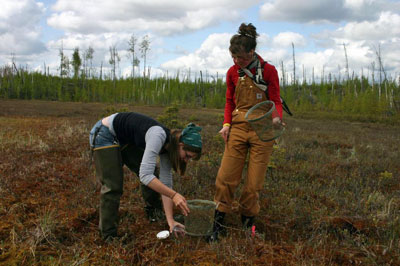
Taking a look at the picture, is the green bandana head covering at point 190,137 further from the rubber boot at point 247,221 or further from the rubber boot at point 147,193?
the rubber boot at point 247,221

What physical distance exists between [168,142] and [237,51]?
3.72 feet

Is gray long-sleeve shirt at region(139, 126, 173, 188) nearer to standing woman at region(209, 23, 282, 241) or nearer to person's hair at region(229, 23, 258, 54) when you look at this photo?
standing woman at region(209, 23, 282, 241)

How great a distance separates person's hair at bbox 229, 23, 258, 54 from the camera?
3.30m

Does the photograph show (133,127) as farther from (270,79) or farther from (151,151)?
(270,79)

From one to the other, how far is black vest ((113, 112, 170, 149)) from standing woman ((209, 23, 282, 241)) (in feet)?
3.03

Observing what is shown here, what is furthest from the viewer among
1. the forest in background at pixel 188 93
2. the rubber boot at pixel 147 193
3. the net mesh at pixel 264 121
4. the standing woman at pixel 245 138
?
the forest in background at pixel 188 93

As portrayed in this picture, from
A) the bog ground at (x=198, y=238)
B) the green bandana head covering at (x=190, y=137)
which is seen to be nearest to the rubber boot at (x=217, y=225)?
the bog ground at (x=198, y=238)

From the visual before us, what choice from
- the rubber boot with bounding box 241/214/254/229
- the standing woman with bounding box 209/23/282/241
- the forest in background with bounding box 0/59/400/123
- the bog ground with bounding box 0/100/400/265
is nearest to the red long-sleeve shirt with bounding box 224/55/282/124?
the standing woman with bounding box 209/23/282/241

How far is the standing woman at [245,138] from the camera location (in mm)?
3500

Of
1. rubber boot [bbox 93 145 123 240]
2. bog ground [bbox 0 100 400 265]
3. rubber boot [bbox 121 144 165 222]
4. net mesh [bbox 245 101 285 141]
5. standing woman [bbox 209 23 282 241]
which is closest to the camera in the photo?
bog ground [bbox 0 100 400 265]

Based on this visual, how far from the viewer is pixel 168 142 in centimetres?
299

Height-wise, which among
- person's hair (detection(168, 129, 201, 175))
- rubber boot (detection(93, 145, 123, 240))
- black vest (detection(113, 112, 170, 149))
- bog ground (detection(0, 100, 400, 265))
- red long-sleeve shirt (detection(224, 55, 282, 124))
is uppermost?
red long-sleeve shirt (detection(224, 55, 282, 124))

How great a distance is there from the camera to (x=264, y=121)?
3361 millimetres

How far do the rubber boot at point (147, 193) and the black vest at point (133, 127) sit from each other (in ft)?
0.86
